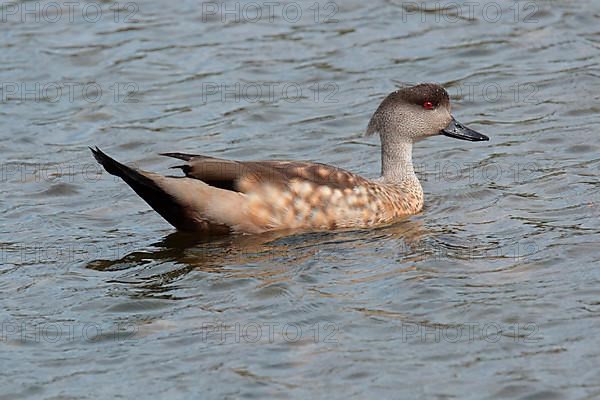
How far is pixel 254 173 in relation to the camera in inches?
395

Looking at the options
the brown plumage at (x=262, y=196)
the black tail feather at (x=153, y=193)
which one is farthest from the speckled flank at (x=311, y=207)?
the black tail feather at (x=153, y=193)

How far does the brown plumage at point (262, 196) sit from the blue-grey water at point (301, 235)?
146 millimetres

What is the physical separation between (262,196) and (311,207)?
40 cm

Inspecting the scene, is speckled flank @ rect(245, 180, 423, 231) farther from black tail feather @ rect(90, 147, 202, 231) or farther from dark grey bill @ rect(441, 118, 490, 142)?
dark grey bill @ rect(441, 118, 490, 142)

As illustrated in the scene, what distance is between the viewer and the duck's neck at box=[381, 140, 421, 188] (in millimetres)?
11078

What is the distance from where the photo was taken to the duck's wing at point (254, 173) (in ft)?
32.5
